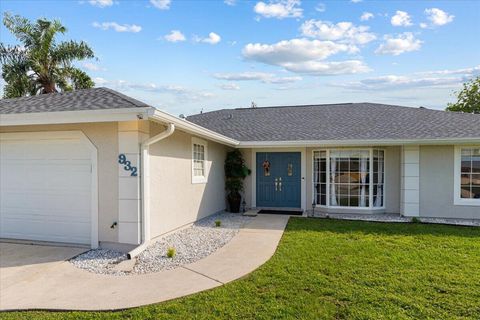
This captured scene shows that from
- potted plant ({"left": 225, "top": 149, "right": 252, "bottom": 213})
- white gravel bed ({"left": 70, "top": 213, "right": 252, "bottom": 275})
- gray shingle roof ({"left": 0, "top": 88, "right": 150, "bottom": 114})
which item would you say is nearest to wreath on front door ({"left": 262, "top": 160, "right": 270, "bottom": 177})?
potted plant ({"left": 225, "top": 149, "right": 252, "bottom": 213})

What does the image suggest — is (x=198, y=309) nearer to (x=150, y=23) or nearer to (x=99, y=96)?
(x=99, y=96)

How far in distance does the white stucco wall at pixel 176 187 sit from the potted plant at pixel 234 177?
1.01m

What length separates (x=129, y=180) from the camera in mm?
Answer: 6266

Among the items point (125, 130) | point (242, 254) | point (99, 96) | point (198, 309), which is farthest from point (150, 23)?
point (198, 309)

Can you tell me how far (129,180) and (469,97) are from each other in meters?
38.5

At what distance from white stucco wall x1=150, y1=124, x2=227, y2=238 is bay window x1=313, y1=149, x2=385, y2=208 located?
4132 mm

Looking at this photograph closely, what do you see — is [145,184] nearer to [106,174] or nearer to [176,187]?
[106,174]

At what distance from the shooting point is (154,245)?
665cm

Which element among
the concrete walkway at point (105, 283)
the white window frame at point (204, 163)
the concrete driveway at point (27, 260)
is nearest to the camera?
the concrete walkway at point (105, 283)

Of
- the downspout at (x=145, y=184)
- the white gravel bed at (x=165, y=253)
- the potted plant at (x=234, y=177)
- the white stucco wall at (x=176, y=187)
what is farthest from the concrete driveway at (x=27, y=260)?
the potted plant at (x=234, y=177)

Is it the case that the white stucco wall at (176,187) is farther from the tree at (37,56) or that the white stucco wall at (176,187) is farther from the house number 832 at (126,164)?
the tree at (37,56)

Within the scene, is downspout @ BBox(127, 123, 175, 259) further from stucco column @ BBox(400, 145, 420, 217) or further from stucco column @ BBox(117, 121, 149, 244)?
stucco column @ BBox(400, 145, 420, 217)

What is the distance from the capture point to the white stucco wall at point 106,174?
636 cm

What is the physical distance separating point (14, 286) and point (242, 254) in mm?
3698
